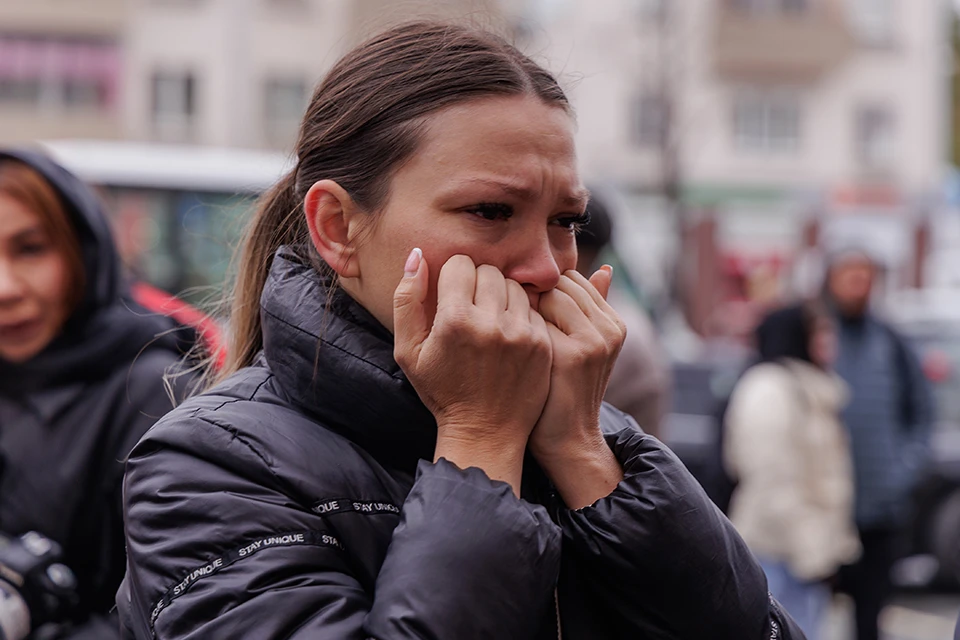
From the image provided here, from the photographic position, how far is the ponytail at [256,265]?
1967mm

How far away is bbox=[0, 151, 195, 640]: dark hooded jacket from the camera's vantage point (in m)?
2.70

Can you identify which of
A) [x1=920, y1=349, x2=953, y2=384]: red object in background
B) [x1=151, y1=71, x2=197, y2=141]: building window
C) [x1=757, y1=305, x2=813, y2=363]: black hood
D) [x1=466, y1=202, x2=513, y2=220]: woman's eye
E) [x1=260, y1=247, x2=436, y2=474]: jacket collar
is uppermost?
[x1=151, y1=71, x2=197, y2=141]: building window

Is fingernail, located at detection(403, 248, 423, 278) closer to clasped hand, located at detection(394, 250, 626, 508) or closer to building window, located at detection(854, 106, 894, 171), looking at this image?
clasped hand, located at detection(394, 250, 626, 508)

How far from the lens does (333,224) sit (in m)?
1.77

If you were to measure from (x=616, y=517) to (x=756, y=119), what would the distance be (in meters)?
29.9

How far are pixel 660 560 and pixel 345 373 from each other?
0.47 metres

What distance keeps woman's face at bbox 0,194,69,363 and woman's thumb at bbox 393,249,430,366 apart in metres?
1.64

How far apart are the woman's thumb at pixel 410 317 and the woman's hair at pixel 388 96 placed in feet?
0.52

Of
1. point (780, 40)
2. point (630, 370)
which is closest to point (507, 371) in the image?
point (630, 370)

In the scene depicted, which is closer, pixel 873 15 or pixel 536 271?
pixel 536 271

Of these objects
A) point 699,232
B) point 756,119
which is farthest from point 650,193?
point 699,232

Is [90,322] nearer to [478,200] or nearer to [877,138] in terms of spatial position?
[478,200]

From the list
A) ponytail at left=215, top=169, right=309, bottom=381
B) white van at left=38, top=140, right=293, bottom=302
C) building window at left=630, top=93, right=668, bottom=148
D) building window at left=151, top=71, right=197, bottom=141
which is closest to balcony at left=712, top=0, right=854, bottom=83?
building window at left=630, top=93, right=668, bottom=148

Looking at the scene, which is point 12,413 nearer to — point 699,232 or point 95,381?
point 95,381
